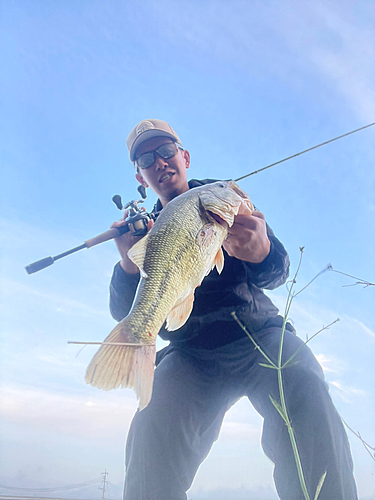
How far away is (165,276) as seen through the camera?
172cm

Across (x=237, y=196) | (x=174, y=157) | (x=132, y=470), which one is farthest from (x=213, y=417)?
(x=174, y=157)

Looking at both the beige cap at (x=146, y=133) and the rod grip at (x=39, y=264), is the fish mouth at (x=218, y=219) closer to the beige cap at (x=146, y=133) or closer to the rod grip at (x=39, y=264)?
the rod grip at (x=39, y=264)

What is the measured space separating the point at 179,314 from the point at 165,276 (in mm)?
217

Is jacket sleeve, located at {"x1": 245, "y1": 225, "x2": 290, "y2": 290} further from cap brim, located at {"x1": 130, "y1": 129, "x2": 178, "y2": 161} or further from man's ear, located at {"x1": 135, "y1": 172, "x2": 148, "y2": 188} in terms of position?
cap brim, located at {"x1": 130, "y1": 129, "x2": 178, "y2": 161}

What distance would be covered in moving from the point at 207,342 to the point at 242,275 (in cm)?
58

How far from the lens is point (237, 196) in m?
2.12

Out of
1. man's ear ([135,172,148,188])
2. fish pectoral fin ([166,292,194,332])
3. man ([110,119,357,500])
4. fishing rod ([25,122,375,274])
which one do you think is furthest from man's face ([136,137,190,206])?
fish pectoral fin ([166,292,194,332])

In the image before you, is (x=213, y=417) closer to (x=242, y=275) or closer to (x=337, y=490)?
(x=337, y=490)

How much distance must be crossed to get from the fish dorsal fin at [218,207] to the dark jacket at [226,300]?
55 cm

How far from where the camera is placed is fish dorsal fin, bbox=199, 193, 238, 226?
6.23ft

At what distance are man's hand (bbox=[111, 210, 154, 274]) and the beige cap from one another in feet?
3.42

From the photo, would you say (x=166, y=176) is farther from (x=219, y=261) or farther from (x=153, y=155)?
(x=219, y=261)

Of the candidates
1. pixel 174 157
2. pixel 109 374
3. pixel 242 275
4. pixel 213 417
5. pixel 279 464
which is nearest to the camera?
pixel 109 374

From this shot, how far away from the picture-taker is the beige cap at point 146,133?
2.99m
